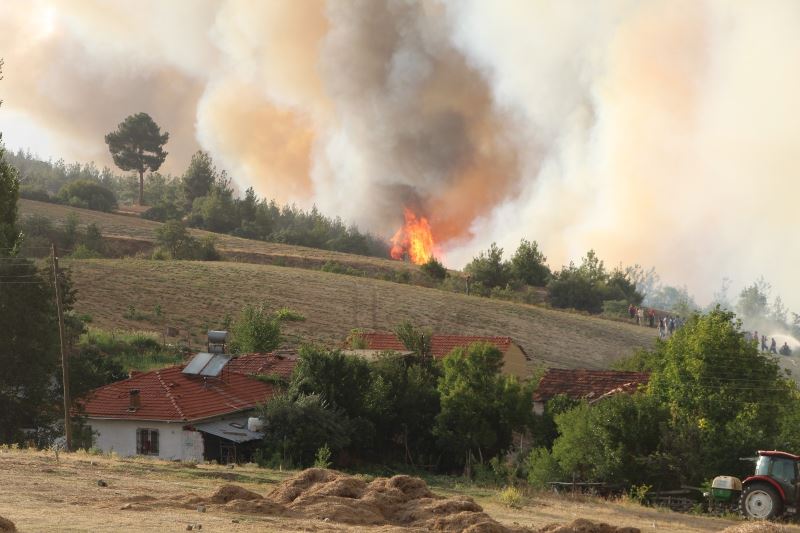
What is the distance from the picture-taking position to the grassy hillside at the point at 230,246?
3743 inches

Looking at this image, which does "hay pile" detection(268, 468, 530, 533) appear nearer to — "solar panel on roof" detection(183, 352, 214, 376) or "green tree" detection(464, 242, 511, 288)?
"solar panel on roof" detection(183, 352, 214, 376)

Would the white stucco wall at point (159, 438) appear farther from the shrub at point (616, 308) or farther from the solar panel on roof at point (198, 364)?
the shrub at point (616, 308)

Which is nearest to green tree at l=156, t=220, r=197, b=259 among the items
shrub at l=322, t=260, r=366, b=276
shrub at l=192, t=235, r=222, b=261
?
shrub at l=192, t=235, r=222, b=261

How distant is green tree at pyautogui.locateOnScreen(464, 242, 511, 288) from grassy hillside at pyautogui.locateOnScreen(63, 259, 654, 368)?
13.7 metres

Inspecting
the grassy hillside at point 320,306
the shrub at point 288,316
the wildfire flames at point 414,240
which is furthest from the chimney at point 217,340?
the wildfire flames at point 414,240

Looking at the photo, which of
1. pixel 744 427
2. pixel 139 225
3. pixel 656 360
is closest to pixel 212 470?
pixel 744 427

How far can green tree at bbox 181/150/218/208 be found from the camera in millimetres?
135750

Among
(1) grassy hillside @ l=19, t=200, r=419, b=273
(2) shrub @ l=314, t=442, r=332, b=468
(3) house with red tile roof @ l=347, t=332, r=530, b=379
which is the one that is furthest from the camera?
(1) grassy hillside @ l=19, t=200, r=419, b=273

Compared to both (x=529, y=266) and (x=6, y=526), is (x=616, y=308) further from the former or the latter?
(x=6, y=526)

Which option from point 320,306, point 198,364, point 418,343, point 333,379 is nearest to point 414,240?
point 320,306

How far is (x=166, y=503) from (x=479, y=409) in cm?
2003

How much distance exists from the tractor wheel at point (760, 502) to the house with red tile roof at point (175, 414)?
56.1 feet

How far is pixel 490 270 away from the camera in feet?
328

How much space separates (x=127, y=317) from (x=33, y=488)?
43419mm
